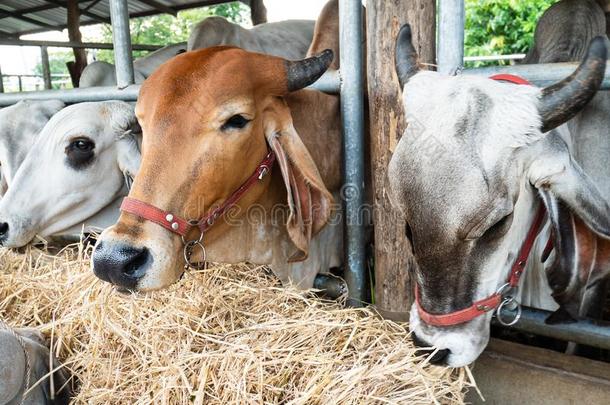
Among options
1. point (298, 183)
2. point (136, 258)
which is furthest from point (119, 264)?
point (298, 183)

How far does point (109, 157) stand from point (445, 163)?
190 centimetres

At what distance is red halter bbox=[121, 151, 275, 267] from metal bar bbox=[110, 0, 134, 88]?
116 centimetres

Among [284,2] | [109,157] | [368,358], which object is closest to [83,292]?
[109,157]

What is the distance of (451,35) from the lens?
1966mm

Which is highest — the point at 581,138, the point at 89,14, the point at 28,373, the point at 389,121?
the point at 89,14

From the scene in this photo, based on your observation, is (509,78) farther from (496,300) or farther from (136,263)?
(136,263)

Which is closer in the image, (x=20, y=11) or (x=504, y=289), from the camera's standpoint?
(x=504, y=289)

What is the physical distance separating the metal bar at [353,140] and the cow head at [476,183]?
54 cm

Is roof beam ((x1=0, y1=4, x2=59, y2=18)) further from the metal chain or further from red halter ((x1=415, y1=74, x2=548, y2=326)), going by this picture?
red halter ((x1=415, y1=74, x2=548, y2=326))

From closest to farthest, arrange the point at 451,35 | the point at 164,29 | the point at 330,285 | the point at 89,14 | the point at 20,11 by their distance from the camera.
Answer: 1. the point at 451,35
2. the point at 330,285
3. the point at 89,14
4. the point at 20,11
5. the point at 164,29

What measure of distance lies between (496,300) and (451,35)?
956 millimetres

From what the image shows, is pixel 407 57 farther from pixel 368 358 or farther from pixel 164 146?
pixel 368 358

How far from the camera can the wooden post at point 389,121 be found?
6.81 feet

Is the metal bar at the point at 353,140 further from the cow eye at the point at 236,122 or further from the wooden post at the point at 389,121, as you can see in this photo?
the cow eye at the point at 236,122
